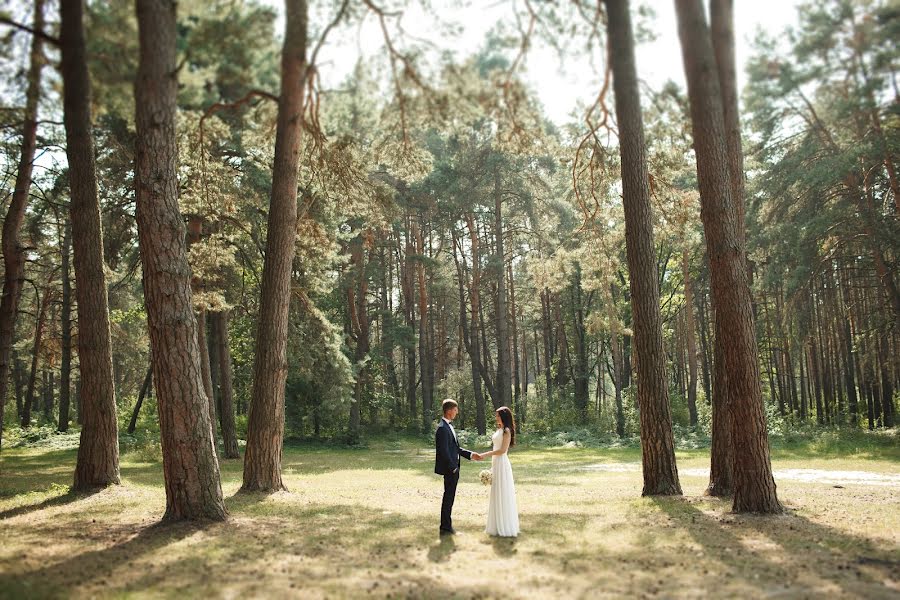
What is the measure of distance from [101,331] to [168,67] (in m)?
4.74

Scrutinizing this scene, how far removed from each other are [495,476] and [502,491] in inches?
9.0

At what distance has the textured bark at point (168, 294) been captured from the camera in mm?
7906

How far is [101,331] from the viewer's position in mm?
10648

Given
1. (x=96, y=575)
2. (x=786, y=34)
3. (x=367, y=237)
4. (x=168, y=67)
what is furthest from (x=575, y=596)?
(x=367, y=237)

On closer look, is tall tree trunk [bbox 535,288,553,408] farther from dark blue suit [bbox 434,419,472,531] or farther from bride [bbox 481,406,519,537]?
dark blue suit [bbox 434,419,472,531]

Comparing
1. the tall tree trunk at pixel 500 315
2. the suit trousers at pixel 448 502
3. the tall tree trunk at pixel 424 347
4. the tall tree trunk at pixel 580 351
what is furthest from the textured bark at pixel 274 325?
the tall tree trunk at pixel 580 351

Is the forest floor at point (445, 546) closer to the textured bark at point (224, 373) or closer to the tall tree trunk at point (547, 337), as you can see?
the textured bark at point (224, 373)

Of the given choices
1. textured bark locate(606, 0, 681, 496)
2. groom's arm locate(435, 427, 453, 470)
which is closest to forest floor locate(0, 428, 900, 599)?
textured bark locate(606, 0, 681, 496)

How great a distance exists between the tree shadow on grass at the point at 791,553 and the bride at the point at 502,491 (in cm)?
202

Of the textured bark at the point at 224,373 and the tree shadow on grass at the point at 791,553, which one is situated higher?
the textured bark at the point at 224,373

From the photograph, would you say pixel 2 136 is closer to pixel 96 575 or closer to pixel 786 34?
pixel 96 575

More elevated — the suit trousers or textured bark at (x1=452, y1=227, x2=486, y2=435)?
textured bark at (x1=452, y1=227, x2=486, y2=435)

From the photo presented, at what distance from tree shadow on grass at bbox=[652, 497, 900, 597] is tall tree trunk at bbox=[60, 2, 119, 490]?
8733 mm

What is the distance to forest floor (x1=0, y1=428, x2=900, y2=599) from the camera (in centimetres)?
537
